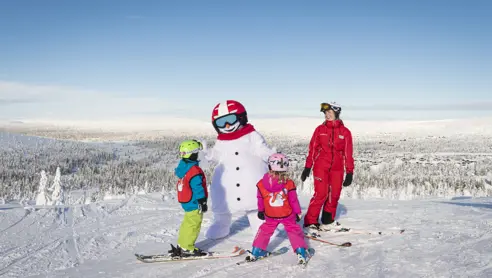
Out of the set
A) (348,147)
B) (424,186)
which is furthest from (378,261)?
(424,186)

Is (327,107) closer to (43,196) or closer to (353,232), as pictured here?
(353,232)

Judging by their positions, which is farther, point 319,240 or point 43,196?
point 43,196

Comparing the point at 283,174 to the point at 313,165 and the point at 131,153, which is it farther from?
the point at 131,153

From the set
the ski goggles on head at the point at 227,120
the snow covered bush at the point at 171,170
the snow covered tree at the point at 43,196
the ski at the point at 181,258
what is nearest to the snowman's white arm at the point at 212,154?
the snow covered bush at the point at 171,170

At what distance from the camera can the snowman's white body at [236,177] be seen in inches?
238

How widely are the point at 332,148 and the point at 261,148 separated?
114 centimetres

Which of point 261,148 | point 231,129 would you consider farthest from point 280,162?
point 231,129

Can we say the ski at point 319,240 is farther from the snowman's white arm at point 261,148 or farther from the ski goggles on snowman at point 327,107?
the ski goggles on snowman at point 327,107

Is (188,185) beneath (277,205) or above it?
above

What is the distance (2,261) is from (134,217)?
10.0 ft

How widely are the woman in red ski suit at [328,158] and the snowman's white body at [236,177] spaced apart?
75 cm

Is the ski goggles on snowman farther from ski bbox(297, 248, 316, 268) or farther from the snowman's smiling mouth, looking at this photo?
ski bbox(297, 248, 316, 268)

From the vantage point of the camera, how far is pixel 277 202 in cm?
484

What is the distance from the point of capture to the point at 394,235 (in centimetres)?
558
